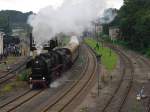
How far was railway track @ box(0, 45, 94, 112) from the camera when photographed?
29998mm

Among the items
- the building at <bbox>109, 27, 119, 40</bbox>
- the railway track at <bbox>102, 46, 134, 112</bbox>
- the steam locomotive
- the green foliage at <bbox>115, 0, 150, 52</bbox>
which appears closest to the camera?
the railway track at <bbox>102, 46, 134, 112</bbox>

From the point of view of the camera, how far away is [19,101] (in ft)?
108

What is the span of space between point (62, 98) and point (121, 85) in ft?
27.0

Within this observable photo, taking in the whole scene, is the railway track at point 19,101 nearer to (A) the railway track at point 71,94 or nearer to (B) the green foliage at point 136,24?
(A) the railway track at point 71,94

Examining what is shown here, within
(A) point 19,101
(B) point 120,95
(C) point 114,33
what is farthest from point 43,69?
(C) point 114,33

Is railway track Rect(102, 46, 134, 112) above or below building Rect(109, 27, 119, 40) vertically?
below

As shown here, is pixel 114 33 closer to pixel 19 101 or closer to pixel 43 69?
pixel 43 69

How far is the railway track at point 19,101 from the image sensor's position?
3000 cm

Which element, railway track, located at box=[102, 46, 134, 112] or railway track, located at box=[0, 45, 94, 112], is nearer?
railway track, located at box=[102, 46, 134, 112]

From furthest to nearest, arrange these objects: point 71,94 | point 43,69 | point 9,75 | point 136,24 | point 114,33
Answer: point 114,33 → point 136,24 → point 9,75 → point 43,69 → point 71,94

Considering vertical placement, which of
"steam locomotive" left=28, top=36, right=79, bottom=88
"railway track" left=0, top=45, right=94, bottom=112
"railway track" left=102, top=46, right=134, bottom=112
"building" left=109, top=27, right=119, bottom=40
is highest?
"building" left=109, top=27, right=119, bottom=40

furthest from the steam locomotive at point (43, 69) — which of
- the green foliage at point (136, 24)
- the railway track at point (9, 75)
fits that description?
the green foliage at point (136, 24)

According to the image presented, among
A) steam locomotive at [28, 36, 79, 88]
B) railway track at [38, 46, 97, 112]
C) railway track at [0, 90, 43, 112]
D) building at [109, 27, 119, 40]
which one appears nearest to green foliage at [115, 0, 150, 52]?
building at [109, 27, 119, 40]

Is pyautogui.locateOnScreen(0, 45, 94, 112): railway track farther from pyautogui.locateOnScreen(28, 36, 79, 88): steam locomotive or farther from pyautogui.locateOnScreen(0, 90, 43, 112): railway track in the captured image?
pyautogui.locateOnScreen(28, 36, 79, 88): steam locomotive
